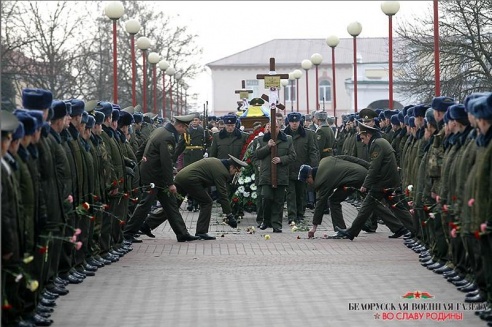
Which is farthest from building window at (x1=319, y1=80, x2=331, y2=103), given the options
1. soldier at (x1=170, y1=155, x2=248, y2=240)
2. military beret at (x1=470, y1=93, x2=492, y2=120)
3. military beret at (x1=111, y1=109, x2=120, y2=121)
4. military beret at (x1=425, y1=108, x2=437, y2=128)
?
military beret at (x1=470, y1=93, x2=492, y2=120)

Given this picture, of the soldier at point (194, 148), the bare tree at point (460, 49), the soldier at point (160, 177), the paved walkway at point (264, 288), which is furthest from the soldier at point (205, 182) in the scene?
the bare tree at point (460, 49)

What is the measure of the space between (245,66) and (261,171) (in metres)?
90.5

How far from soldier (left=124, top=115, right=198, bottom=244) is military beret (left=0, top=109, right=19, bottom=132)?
9.16m

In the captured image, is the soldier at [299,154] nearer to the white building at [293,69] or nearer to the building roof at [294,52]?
the white building at [293,69]

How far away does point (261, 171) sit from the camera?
2345cm

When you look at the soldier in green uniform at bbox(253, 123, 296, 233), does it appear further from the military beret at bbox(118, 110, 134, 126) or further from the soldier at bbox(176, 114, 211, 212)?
the soldier at bbox(176, 114, 211, 212)

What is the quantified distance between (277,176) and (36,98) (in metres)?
10.7

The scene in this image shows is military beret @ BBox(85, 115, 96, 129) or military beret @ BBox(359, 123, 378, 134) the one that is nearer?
military beret @ BBox(85, 115, 96, 129)

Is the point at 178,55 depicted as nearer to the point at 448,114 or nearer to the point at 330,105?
the point at 330,105

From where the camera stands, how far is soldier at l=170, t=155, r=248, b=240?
70.1 ft

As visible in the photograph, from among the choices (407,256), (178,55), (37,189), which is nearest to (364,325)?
(37,189)

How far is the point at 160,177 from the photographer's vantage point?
66.9 feet

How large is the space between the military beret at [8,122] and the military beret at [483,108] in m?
4.16

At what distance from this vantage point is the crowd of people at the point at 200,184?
1162cm
